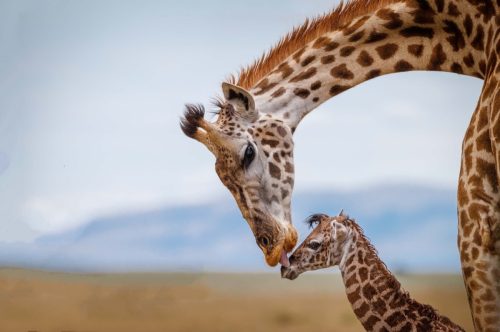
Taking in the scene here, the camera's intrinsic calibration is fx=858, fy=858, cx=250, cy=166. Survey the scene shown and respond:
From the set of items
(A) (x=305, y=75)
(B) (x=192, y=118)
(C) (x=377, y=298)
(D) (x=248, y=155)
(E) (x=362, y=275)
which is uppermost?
(A) (x=305, y=75)

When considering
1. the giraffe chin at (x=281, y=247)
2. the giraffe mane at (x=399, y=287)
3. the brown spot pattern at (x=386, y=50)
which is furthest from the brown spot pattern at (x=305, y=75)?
the giraffe mane at (x=399, y=287)

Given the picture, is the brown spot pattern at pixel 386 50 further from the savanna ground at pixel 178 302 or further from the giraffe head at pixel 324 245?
the savanna ground at pixel 178 302

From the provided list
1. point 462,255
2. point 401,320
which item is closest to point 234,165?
point 462,255

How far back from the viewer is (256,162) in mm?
2887

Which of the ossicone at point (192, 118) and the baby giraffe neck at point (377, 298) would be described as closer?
the ossicone at point (192, 118)

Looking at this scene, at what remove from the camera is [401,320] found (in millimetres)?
3395

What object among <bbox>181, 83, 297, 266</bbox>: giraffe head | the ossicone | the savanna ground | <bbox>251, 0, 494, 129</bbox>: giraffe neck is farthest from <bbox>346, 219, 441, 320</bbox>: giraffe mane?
the savanna ground

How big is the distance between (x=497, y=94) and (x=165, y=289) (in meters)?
2.76

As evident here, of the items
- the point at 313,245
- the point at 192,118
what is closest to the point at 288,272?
the point at 313,245

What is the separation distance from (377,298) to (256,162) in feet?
3.11

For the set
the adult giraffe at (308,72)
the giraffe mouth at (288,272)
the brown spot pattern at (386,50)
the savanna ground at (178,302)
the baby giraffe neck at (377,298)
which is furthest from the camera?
the savanna ground at (178,302)

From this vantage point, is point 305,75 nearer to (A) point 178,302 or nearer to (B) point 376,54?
(B) point 376,54

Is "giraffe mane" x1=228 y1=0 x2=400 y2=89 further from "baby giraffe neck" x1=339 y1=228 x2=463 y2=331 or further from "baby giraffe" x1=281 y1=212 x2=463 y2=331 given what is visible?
"baby giraffe neck" x1=339 y1=228 x2=463 y2=331

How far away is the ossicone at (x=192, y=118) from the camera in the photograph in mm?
2959
